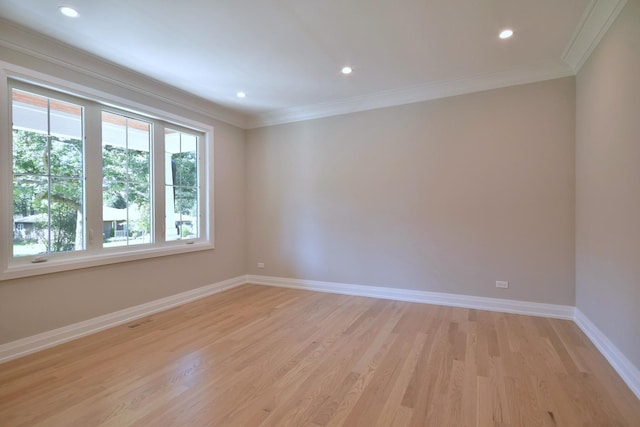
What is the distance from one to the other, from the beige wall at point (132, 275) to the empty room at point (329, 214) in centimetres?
3

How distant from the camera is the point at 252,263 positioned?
209 inches

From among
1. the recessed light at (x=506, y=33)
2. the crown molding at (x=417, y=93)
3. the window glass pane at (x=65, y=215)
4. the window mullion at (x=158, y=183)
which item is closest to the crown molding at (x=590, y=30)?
the crown molding at (x=417, y=93)

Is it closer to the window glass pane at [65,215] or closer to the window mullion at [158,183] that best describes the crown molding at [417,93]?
the window mullion at [158,183]

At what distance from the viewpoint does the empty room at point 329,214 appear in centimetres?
214

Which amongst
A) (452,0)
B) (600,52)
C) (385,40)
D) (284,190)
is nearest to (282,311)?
(284,190)

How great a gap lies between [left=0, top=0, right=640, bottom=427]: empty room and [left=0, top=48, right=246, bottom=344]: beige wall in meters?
0.03

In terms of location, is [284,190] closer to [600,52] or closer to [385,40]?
[385,40]

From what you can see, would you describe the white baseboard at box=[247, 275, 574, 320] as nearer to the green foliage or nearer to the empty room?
the empty room

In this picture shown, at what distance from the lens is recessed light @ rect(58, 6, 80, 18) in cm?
237

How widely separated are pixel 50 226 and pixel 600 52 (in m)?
5.31

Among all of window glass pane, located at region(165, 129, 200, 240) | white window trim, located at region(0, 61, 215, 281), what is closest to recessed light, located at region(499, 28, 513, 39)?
white window trim, located at region(0, 61, 215, 281)

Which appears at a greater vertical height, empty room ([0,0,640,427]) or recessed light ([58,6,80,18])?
recessed light ([58,6,80,18])

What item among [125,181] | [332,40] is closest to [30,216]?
[125,181]

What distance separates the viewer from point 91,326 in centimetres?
315
